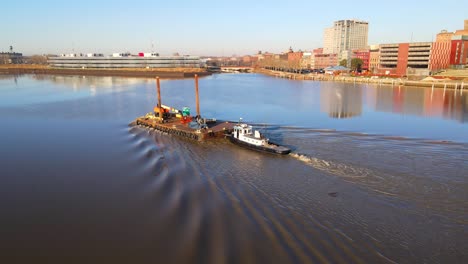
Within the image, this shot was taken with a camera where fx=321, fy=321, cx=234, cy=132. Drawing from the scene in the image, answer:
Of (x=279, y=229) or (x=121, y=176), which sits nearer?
(x=279, y=229)

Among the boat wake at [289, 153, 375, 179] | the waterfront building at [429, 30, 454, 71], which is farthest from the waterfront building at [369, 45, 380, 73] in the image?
the boat wake at [289, 153, 375, 179]

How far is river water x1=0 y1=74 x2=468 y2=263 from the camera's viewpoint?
1113cm

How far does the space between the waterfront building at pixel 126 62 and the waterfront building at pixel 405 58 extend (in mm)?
80396

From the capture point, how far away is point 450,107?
43000 mm

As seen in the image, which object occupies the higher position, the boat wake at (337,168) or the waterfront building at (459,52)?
the waterfront building at (459,52)

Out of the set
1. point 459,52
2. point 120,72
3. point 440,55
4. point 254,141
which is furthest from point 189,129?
point 120,72

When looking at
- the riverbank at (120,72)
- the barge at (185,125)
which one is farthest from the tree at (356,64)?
the barge at (185,125)

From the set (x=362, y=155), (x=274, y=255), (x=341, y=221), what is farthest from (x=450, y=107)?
(x=274, y=255)

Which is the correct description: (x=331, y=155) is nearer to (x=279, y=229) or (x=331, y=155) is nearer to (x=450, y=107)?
(x=279, y=229)

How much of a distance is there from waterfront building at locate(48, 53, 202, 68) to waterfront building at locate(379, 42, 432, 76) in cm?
8040

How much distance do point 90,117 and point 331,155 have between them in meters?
27.4

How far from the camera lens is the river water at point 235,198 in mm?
11133

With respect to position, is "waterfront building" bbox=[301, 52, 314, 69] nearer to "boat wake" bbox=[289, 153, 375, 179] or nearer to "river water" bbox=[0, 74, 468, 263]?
"river water" bbox=[0, 74, 468, 263]

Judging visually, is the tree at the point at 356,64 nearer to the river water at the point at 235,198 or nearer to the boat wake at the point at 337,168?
the river water at the point at 235,198
